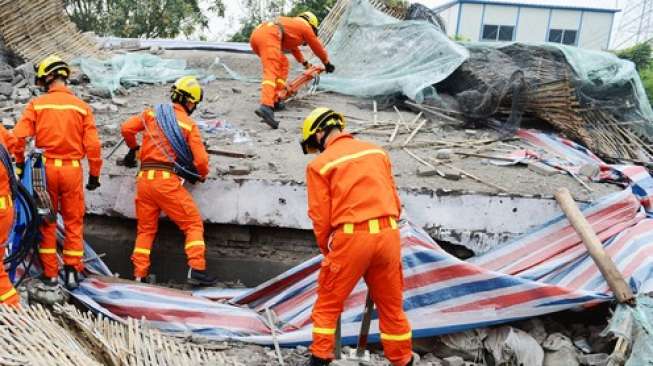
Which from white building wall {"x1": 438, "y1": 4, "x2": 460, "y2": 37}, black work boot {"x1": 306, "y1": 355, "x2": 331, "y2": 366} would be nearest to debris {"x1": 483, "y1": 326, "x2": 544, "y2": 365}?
black work boot {"x1": 306, "y1": 355, "x2": 331, "y2": 366}

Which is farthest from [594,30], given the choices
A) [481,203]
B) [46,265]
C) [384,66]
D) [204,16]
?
[46,265]

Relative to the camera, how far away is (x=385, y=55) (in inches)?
341

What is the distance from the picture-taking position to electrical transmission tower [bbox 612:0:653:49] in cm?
3500

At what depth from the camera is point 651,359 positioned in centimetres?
353

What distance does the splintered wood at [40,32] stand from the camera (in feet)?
27.6

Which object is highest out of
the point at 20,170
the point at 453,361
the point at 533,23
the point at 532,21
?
the point at 20,170

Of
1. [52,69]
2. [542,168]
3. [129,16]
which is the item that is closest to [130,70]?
[52,69]

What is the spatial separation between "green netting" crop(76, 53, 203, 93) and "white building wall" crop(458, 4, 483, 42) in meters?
25.6

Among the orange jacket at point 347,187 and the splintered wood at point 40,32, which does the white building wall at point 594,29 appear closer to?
the splintered wood at point 40,32

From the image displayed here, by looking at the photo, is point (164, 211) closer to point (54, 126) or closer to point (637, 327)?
point (54, 126)

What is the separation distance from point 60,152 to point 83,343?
1.56 meters

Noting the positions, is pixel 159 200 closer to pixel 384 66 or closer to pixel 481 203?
pixel 481 203

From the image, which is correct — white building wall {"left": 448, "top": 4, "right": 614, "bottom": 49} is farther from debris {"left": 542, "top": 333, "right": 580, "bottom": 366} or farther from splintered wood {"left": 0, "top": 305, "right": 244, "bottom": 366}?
splintered wood {"left": 0, "top": 305, "right": 244, "bottom": 366}

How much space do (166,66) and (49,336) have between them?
6.27 meters
